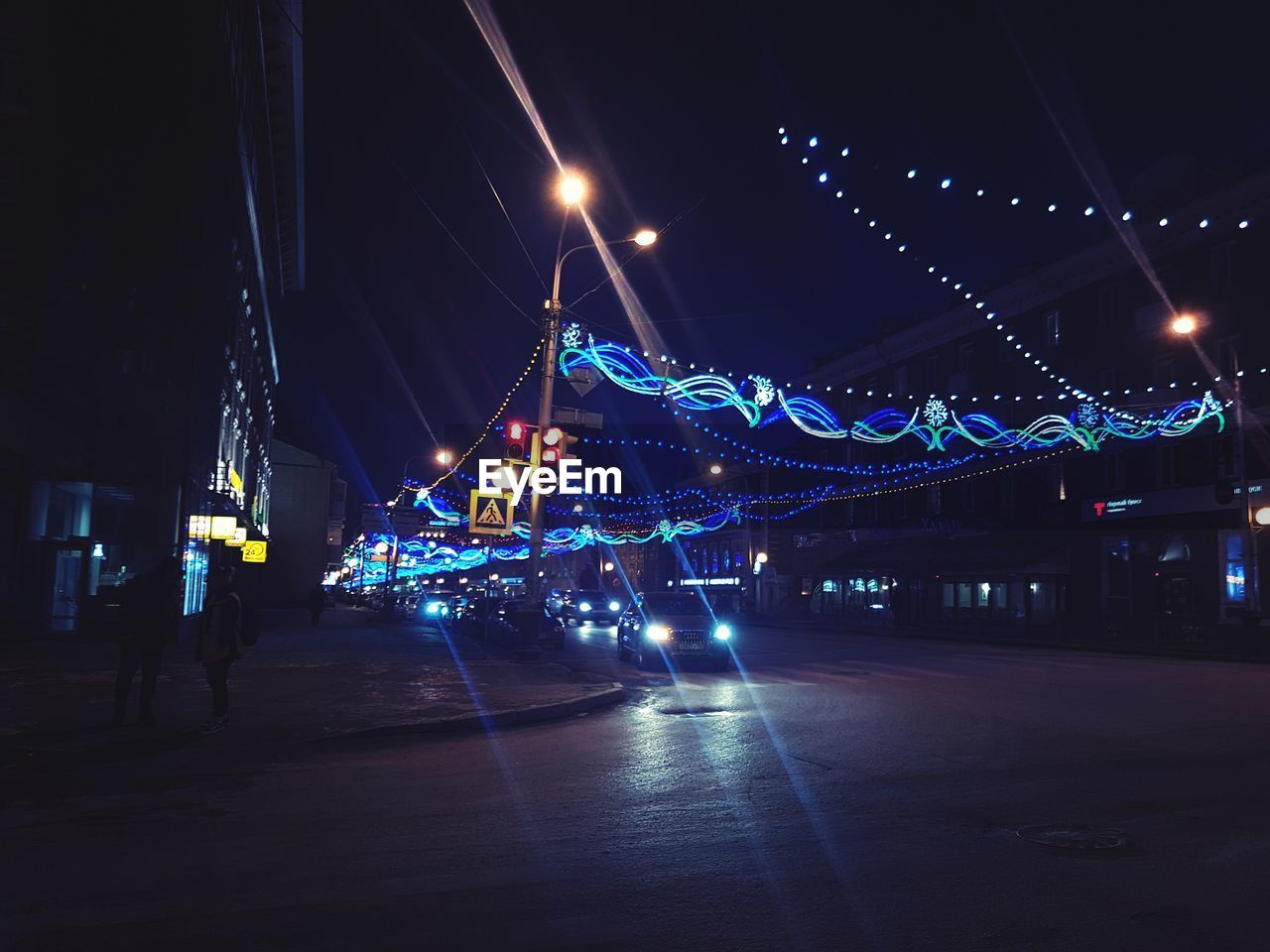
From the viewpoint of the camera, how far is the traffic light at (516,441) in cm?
1944

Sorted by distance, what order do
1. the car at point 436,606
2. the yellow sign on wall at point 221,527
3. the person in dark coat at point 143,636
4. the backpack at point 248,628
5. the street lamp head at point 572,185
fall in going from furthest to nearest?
the car at point 436,606, the yellow sign on wall at point 221,527, the street lamp head at point 572,185, the backpack at point 248,628, the person in dark coat at point 143,636

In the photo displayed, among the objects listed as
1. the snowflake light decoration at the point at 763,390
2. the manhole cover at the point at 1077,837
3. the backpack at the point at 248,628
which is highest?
the snowflake light decoration at the point at 763,390

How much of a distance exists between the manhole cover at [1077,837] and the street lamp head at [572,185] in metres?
14.8

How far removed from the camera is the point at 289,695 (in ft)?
47.3

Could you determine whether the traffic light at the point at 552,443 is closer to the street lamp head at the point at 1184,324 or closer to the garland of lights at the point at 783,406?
the garland of lights at the point at 783,406

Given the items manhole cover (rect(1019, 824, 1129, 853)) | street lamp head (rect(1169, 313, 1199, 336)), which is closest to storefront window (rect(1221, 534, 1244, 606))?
street lamp head (rect(1169, 313, 1199, 336))

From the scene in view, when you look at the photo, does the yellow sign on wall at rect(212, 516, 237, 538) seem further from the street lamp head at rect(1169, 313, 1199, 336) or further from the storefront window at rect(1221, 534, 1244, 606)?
the storefront window at rect(1221, 534, 1244, 606)

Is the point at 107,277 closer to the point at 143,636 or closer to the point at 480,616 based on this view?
the point at 480,616

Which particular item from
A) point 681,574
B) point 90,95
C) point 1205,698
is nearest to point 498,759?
point 1205,698

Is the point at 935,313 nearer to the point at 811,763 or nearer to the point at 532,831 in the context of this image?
the point at 811,763

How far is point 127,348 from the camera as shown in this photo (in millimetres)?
25766

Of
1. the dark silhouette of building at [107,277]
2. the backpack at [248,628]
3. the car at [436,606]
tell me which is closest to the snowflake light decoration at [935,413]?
the dark silhouette of building at [107,277]

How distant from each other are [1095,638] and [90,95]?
3513cm

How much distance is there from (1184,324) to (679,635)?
72.4ft
